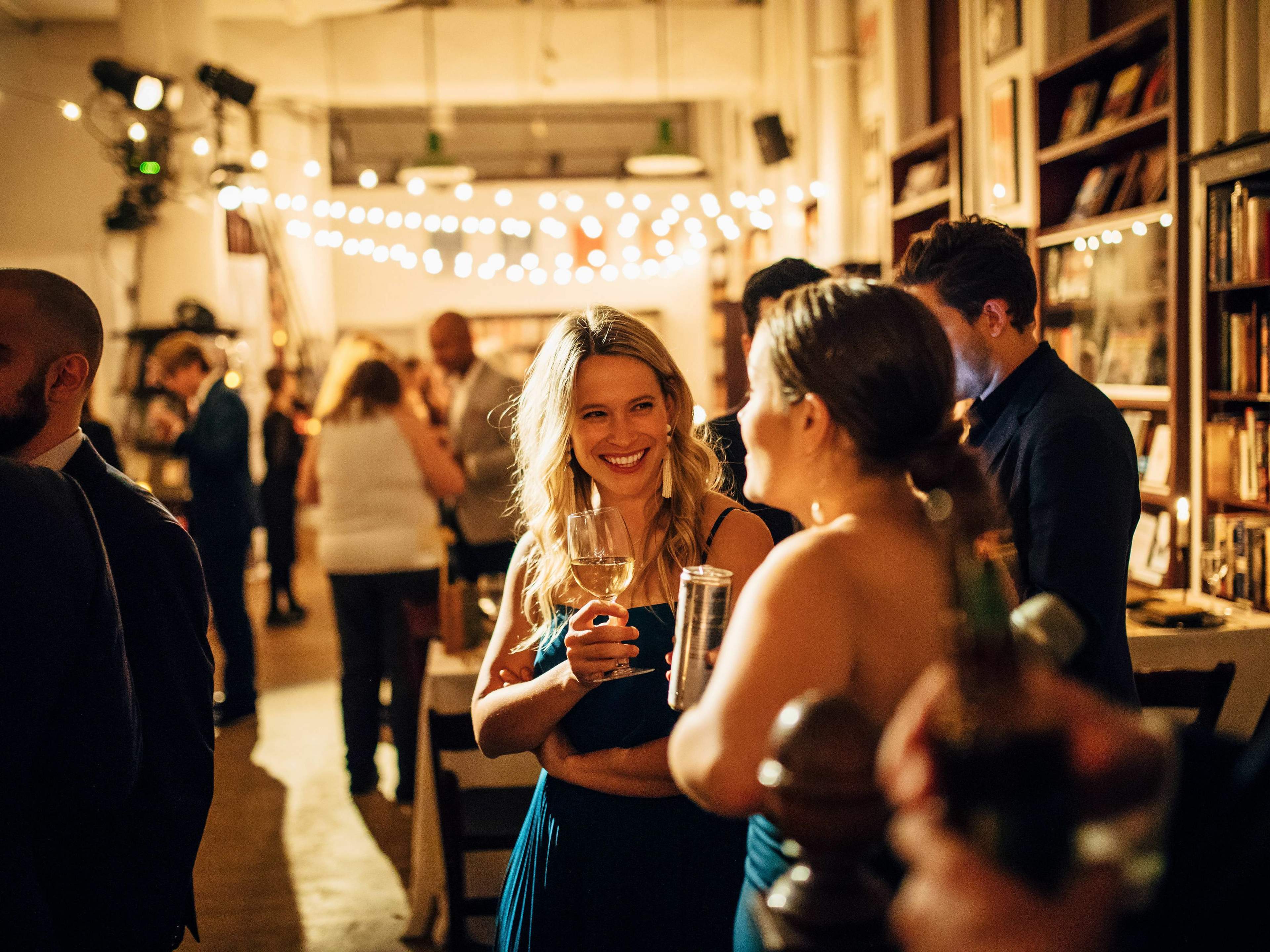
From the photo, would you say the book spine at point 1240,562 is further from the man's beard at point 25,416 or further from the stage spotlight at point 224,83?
the stage spotlight at point 224,83

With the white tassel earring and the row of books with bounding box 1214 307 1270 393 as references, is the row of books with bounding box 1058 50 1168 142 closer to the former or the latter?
the row of books with bounding box 1214 307 1270 393

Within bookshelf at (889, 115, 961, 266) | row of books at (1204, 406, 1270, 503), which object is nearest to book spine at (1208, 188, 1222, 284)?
row of books at (1204, 406, 1270, 503)

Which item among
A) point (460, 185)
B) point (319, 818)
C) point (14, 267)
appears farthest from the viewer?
point (460, 185)

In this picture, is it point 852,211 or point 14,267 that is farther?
point 852,211

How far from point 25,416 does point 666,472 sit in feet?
3.29

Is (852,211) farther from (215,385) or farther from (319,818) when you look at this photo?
(319,818)

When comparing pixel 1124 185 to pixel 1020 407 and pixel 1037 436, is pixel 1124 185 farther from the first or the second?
pixel 1037 436

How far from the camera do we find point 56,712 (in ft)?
4.71

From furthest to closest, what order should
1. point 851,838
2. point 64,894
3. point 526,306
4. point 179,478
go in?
point 526,306 < point 179,478 < point 64,894 < point 851,838

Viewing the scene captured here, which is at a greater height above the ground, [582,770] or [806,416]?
[806,416]

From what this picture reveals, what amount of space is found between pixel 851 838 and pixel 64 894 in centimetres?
133

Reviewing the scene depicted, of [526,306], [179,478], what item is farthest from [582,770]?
[526,306]

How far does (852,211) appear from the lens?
714cm

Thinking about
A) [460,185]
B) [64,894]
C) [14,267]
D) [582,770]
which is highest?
[460,185]
